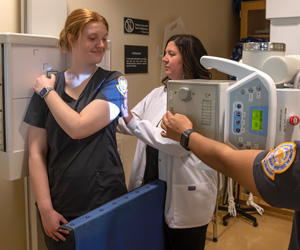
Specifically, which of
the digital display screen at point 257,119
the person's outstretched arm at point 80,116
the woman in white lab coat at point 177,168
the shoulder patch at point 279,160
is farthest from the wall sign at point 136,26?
the shoulder patch at point 279,160

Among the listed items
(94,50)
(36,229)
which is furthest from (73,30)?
(36,229)

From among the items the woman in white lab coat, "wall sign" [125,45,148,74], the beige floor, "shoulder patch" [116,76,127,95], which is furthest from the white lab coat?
the beige floor

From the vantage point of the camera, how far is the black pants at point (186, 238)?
5.76ft

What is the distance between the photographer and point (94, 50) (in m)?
1.57

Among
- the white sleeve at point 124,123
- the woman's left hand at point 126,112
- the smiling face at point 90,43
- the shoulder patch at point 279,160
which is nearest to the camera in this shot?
the shoulder patch at point 279,160

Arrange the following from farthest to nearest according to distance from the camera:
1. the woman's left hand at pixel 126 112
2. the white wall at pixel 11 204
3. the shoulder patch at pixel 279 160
→ the white wall at pixel 11 204 < the woman's left hand at pixel 126 112 < the shoulder patch at pixel 279 160

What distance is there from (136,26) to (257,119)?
6.45 ft

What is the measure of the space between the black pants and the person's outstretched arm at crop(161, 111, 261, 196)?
25.8 inches

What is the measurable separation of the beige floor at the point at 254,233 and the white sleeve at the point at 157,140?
1669 millimetres

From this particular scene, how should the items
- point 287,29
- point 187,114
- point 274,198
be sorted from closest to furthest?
point 274,198
point 187,114
point 287,29

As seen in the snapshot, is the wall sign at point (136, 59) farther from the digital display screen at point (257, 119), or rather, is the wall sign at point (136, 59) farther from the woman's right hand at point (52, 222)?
the digital display screen at point (257, 119)

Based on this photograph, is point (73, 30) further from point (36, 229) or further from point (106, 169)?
point (36, 229)

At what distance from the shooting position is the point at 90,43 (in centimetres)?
155

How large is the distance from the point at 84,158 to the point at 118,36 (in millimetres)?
1392
